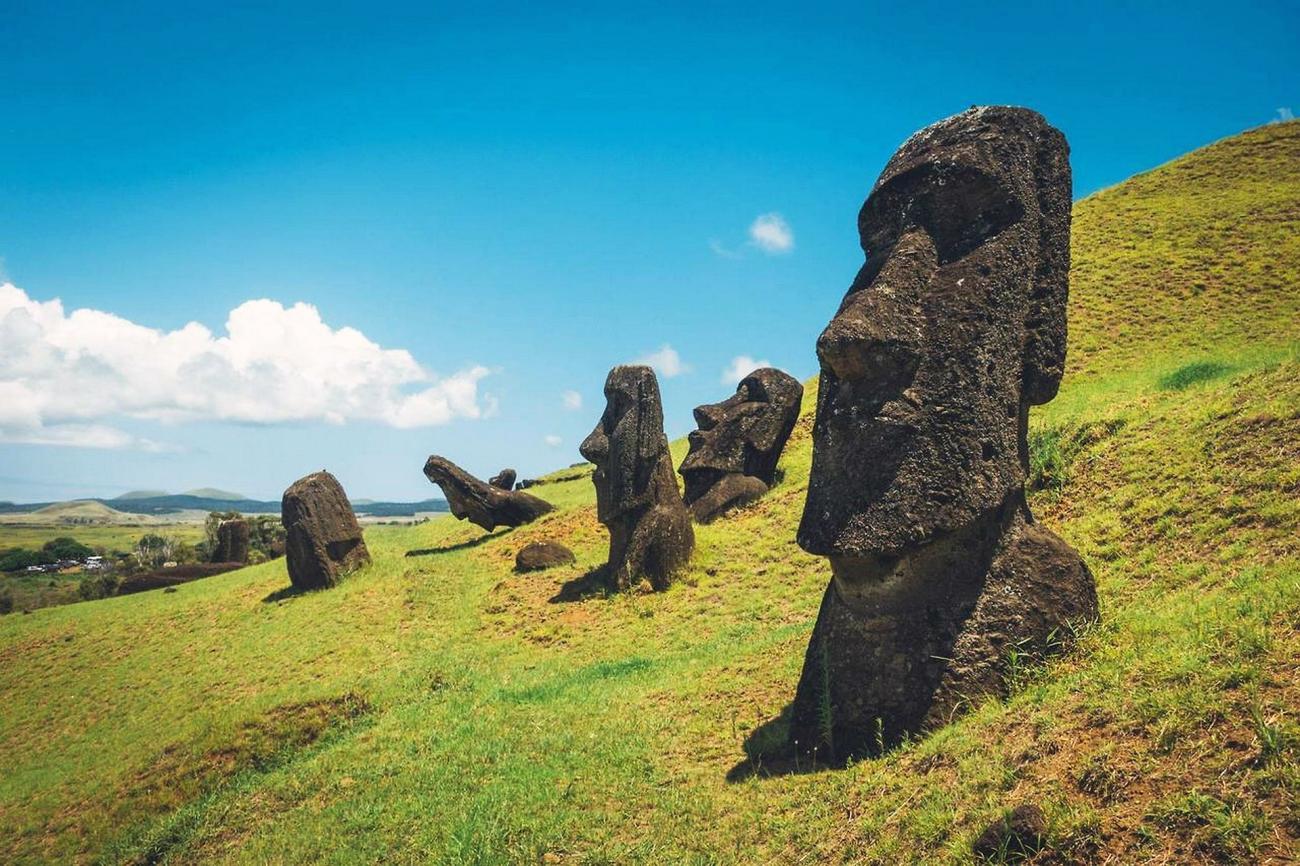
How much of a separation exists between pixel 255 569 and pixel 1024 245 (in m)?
29.0

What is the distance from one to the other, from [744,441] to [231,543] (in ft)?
82.2

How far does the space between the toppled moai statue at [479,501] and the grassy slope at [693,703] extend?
3.74 metres

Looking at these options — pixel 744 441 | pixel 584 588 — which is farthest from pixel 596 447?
pixel 744 441

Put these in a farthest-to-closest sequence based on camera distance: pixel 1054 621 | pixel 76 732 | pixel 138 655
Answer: pixel 138 655, pixel 76 732, pixel 1054 621

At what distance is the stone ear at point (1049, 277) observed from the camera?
6750 millimetres

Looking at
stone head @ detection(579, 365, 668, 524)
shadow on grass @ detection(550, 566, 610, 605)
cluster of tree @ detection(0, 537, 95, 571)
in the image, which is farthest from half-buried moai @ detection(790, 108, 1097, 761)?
cluster of tree @ detection(0, 537, 95, 571)

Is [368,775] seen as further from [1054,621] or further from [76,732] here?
[76,732]

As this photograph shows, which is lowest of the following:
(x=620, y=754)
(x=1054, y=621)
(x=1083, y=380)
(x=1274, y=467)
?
(x=620, y=754)

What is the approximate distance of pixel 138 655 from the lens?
19266mm

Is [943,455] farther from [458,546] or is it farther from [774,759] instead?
[458,546]

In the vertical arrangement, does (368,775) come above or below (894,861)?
below

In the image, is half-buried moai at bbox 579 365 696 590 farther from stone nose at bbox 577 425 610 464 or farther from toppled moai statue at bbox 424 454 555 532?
toppled moai statue at bbox 424 454 555 532

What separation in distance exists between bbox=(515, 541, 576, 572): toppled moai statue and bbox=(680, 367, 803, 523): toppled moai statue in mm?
4023

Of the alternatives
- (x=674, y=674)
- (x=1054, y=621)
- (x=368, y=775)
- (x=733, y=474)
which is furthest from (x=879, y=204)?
(x=733, y=474)
